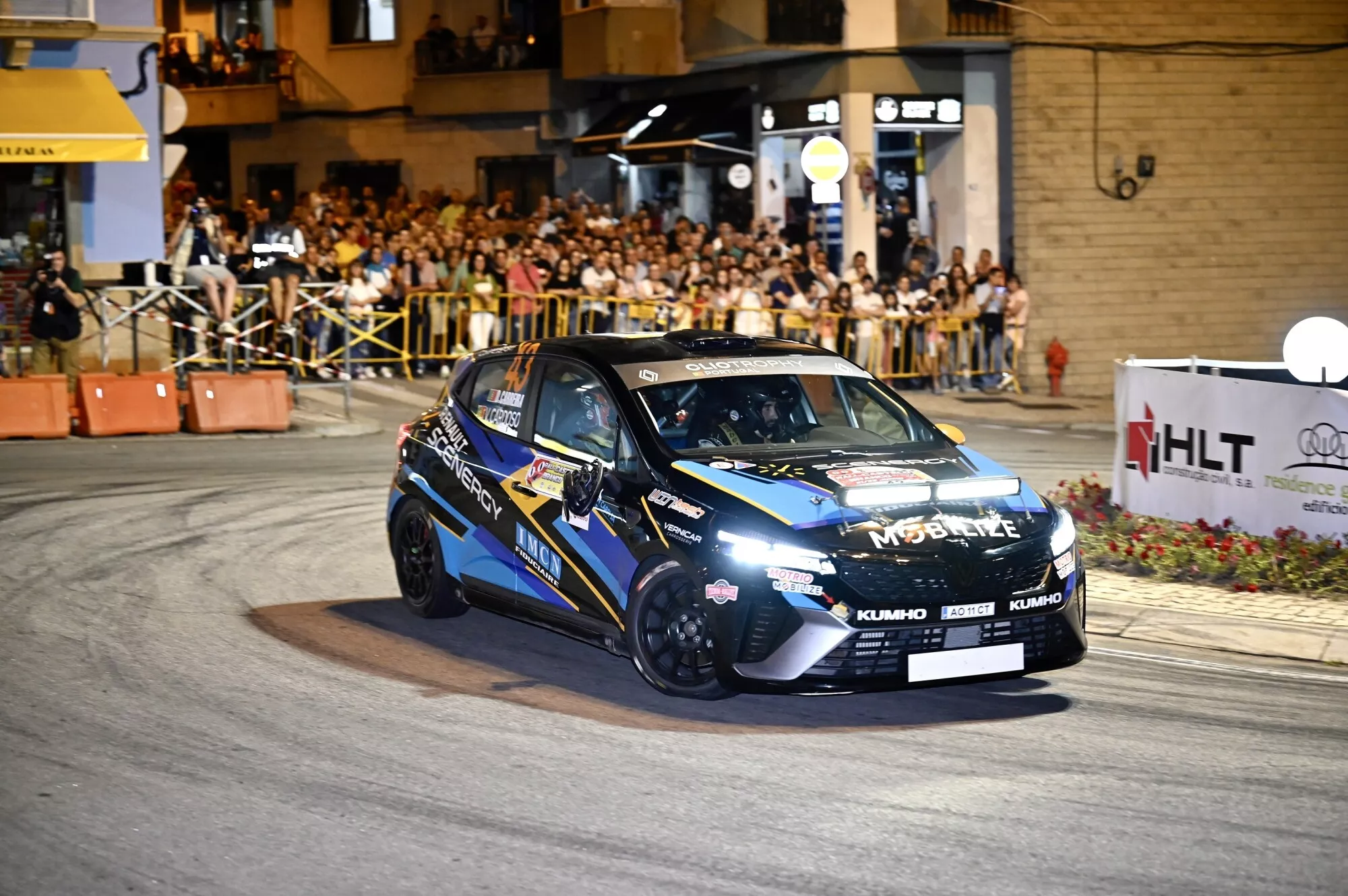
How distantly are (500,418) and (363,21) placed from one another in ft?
116

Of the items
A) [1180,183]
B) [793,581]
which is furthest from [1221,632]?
[1180,183]

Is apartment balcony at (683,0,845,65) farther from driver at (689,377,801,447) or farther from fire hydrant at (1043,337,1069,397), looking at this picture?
driver at (689,377,801,447)

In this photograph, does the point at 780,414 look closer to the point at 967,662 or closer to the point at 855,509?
the point at 855,509

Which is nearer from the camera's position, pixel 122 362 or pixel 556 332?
pixel 122 362

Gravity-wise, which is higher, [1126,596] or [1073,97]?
[1073,97]

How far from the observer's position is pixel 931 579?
820 cm

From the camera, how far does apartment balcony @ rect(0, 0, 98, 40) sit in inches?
945

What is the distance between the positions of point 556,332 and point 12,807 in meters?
20.7

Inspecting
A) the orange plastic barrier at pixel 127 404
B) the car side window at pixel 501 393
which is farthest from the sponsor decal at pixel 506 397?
the orange plastic barrier at pixel 127 404

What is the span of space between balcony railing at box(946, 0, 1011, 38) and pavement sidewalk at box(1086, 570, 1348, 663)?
19.1 m

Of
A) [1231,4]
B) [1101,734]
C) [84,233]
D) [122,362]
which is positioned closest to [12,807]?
[1101,734]

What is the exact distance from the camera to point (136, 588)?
11.9 metres

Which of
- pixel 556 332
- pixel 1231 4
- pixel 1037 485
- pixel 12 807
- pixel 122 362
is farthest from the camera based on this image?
pixel 1231 4

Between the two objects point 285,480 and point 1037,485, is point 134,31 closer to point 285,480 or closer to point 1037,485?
point 285,480
